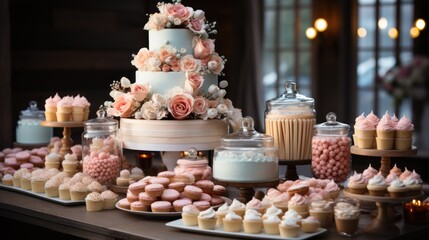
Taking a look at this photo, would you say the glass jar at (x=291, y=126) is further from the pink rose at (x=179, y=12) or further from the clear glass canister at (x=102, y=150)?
the clear glass canister at (x=102, y=150)

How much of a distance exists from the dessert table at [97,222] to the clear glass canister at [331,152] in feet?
1.17

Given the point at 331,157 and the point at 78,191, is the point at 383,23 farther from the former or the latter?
the point at 78,191

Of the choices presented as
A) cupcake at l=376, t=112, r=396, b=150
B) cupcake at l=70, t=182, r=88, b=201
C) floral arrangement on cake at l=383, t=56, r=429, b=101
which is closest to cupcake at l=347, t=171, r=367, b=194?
cupcake at l=376, t=112, r=396, b=150

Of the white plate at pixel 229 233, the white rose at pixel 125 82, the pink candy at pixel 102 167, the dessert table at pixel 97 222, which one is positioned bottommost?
the dessert table at pixel 97 222

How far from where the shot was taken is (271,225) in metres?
3.04

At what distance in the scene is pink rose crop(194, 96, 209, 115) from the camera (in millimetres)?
4180

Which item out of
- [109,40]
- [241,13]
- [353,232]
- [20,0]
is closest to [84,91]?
[109,40]

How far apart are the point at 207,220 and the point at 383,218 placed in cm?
68

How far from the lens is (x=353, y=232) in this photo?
3072 millimetres

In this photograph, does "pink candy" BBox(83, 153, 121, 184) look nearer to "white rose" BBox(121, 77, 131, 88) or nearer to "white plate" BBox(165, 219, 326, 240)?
"white rose" BBox(121, 77, 131, 88)

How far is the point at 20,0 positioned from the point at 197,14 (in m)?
3.45

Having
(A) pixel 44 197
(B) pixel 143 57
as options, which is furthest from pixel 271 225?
(B) pixel 143 57

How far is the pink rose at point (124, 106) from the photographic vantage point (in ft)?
13.9

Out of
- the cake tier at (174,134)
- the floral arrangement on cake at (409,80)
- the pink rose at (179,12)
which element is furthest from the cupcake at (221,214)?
the floral arrangement on cake at (409,80)
